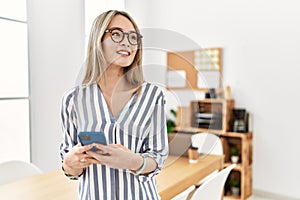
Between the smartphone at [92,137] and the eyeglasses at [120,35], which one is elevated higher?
the eyeglasses at [120,35]

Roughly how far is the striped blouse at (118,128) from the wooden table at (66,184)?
0.30 m

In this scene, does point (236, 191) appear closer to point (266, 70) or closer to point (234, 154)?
point (234, 154)

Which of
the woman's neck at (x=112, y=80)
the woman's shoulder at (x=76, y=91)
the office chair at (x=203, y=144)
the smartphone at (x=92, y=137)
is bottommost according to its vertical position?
the office chair at (x=203, y=144)

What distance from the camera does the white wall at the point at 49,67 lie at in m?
2.59

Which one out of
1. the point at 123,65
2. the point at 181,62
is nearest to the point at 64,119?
the point at 123,65

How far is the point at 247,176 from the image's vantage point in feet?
10.2

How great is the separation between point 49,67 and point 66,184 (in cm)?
152

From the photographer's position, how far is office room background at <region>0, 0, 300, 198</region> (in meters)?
2.53

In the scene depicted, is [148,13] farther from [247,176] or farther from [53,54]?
[247,176]

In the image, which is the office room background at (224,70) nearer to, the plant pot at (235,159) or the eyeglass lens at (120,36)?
the plant pot at (235,159)

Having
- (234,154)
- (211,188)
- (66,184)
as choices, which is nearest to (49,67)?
(66,184)

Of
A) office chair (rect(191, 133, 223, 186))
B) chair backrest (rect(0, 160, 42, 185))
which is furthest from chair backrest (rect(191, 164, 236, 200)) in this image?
chair backrest (rect(0, 160, 42, 185))

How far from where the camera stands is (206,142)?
147 centimetres

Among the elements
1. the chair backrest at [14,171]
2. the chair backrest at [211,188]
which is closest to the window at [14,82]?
the chair backrest at [14,171]
